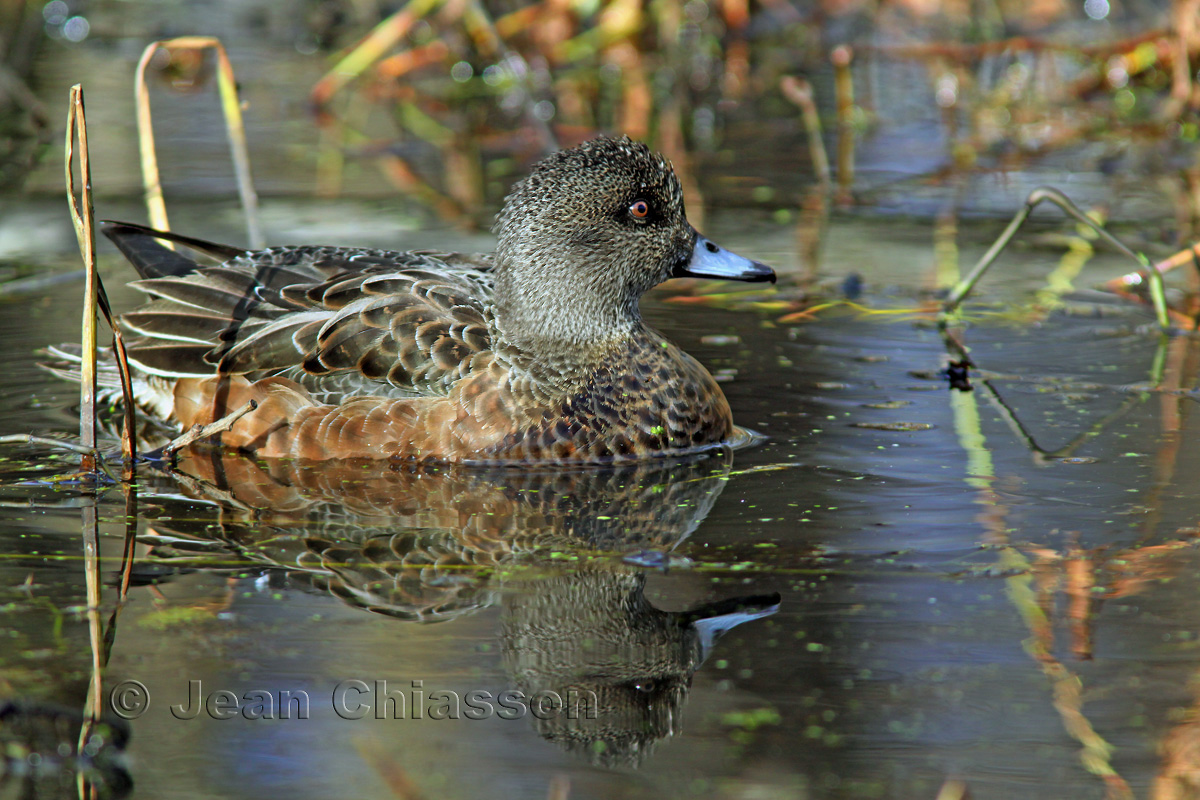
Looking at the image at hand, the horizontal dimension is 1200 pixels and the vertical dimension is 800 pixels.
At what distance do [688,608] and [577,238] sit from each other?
6.85 feet

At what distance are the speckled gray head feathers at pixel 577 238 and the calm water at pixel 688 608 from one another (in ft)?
2.25

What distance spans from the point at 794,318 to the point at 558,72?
7.20m

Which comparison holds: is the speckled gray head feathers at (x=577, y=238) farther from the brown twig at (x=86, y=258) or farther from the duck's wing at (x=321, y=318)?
the brown twig at (x=86, y=258)

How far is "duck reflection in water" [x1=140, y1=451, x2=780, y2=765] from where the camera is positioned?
3.75 meters

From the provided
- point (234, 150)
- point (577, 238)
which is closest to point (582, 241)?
point (577, 238)

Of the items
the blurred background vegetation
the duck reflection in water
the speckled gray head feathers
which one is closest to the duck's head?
the speckled gray head feathers

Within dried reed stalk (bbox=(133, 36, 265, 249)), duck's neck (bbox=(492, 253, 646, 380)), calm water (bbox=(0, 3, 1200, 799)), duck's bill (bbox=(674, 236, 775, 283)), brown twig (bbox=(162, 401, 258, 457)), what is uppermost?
dried reed stalk (bbox=(133, 36, 265, 249))

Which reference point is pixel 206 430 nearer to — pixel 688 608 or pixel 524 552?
pixel 524 552

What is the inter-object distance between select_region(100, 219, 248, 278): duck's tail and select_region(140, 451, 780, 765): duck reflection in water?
1037 mm

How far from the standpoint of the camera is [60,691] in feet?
11.9

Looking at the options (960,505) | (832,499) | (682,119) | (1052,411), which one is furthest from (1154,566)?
(682,119)

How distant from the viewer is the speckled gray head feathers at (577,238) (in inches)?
229

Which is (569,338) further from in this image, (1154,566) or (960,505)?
(1154,566)

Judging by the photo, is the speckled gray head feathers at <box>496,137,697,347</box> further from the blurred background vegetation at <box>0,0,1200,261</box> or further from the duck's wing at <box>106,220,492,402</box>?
the blurred background vegetation at <box>0,0,1200,261</box>
